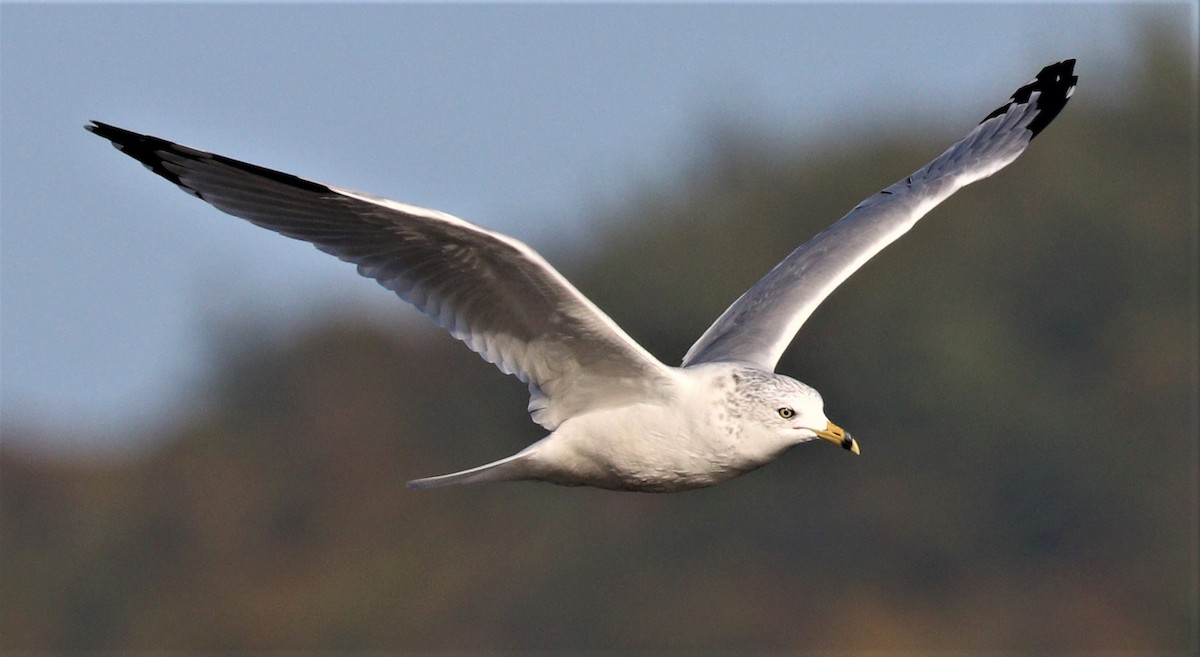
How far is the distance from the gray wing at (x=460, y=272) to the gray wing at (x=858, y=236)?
0.81m

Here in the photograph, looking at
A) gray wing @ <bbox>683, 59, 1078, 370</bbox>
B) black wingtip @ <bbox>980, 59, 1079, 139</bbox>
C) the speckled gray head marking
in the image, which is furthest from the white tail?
black wingtip @ <bbox>980, 59, 1079, 139</bbox>

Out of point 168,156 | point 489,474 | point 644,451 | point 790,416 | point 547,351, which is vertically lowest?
point 489,474

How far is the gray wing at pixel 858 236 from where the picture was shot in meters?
8.92

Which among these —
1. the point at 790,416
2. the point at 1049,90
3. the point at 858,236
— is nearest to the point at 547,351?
the point at 790,416

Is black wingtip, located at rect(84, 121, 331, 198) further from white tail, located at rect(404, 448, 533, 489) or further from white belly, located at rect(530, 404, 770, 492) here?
white belly, located at rect(530, 404, 770, 492)

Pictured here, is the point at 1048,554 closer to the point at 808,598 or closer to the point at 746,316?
the point at 808,598

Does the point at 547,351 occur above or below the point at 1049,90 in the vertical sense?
below

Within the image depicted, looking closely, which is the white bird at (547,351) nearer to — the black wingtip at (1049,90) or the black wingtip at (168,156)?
the black wingtip at (168,156)

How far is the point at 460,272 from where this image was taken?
7.83 metres

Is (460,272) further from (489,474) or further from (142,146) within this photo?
(142,146)

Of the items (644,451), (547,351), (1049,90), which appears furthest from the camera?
(1049,90)

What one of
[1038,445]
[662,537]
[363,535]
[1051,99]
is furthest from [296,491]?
[1051,99]

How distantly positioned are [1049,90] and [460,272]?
4.01 metres

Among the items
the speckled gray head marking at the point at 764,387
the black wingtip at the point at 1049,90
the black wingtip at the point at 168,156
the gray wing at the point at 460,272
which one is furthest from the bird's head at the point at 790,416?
the black wingtip at the point at 1049,90
